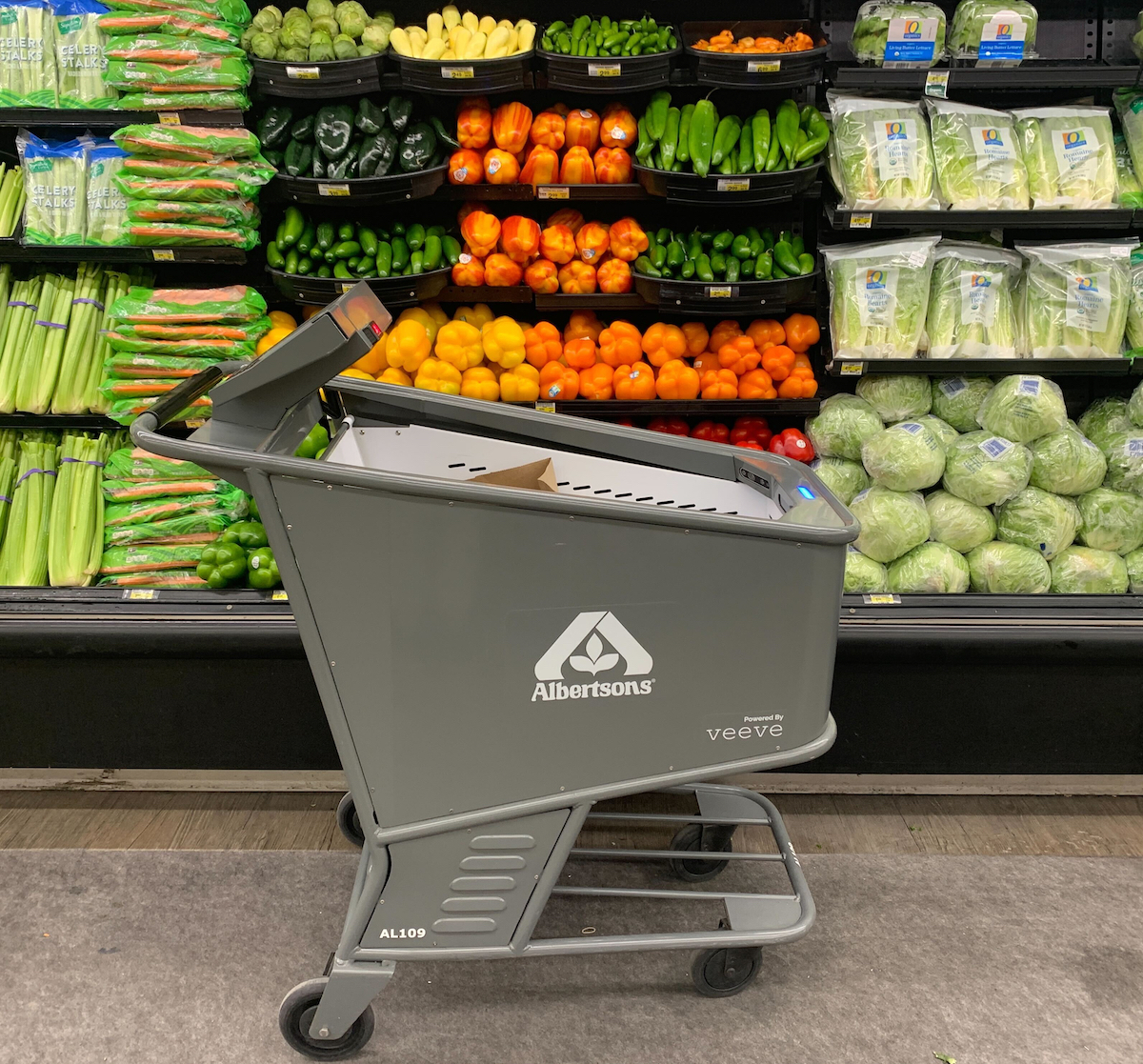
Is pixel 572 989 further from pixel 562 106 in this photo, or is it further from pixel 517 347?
pixel 562 106

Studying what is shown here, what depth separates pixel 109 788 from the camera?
8.70 ft

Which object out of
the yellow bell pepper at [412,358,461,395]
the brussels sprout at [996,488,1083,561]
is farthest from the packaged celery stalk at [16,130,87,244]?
the brussels sprout at [996,488,1083,561]

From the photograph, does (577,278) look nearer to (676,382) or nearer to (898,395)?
(676,382)

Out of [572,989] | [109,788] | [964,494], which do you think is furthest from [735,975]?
[109,788]

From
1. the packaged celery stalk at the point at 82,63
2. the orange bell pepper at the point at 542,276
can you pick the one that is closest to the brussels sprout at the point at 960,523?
the orange bell pepper at the point at 542,276

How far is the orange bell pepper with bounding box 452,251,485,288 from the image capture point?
284 centimetres

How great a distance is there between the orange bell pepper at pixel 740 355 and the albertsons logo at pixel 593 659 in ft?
5.41

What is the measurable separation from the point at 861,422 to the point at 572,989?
6.35ft

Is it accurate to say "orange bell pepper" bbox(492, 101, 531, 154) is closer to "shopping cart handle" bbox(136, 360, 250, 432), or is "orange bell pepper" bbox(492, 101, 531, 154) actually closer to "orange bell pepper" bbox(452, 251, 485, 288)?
"orange bell pepper" bbox(452, 251, 485, 288)

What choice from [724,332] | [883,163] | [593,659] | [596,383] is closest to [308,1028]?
[593,659]

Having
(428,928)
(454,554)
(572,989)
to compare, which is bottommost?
(572,989)

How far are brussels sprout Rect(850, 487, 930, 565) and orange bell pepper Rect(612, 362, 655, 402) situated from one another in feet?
2.58

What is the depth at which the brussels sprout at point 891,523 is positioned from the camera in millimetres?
2764

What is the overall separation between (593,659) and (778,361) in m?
1.72
